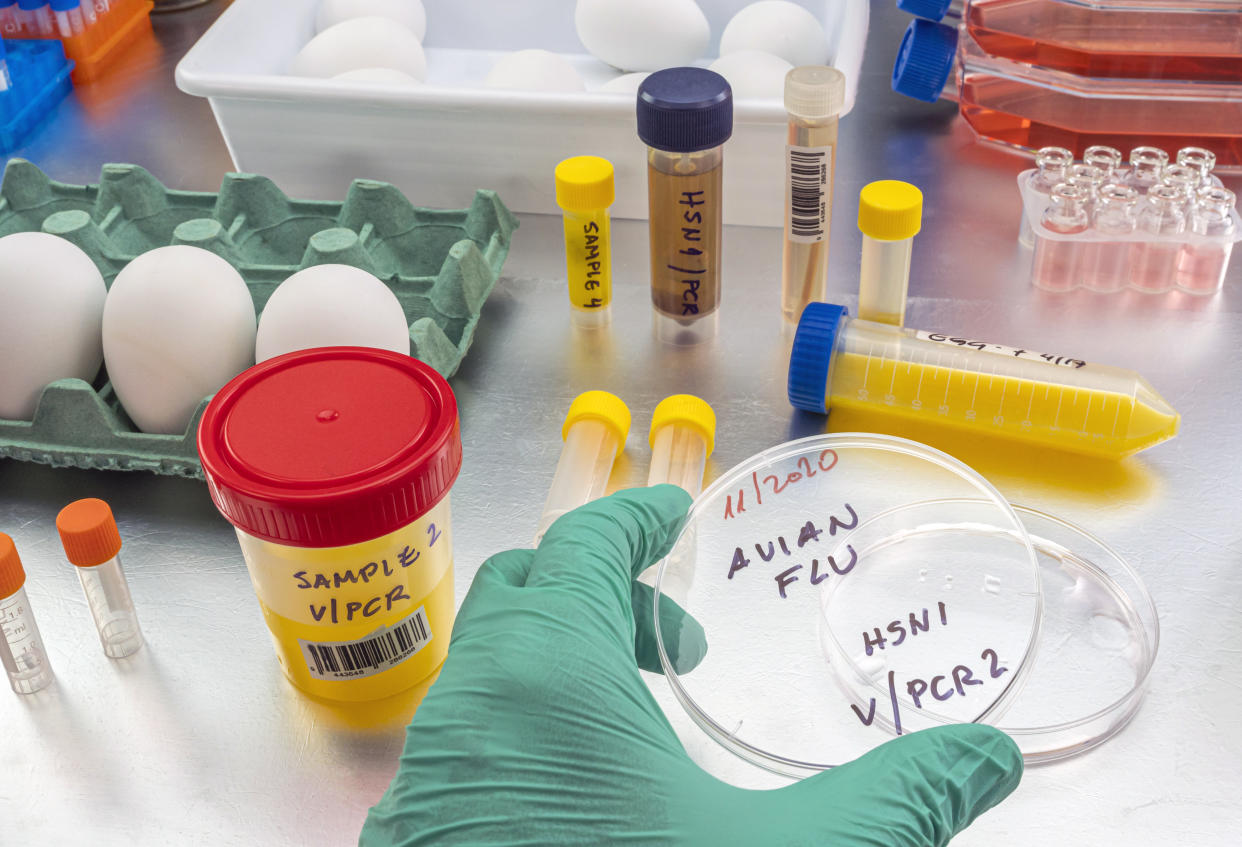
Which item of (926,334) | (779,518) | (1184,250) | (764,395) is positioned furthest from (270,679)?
(1184,250)

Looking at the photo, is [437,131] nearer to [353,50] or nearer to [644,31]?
[353,50]

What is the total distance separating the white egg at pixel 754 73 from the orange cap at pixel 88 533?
33.5 inches

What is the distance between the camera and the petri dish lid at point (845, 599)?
81 centimetres

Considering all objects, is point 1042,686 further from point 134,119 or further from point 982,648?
point 134,119

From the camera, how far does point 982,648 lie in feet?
2.78

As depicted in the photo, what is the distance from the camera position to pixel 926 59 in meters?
1.57

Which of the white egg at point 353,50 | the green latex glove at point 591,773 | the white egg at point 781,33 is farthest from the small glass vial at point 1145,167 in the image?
the white egg at point 353,50

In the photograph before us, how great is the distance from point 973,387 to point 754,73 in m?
0.54

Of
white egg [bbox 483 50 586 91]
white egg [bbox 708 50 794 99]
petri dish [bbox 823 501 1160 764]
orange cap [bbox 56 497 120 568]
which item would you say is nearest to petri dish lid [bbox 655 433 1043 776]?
petri dish [bbox 823 501 1160 764]

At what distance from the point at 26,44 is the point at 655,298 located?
3.99 ft

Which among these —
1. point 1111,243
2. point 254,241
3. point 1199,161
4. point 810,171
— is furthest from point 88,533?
point 1199,161

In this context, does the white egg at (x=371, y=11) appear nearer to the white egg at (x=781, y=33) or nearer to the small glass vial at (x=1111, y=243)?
the white egg at (x=781, y=33)

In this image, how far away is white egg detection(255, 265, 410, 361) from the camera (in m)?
0.98

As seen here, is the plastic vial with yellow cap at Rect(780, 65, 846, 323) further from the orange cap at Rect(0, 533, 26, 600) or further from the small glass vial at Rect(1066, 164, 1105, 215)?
the orange cap at Rect(0, 533, 26, 600)
